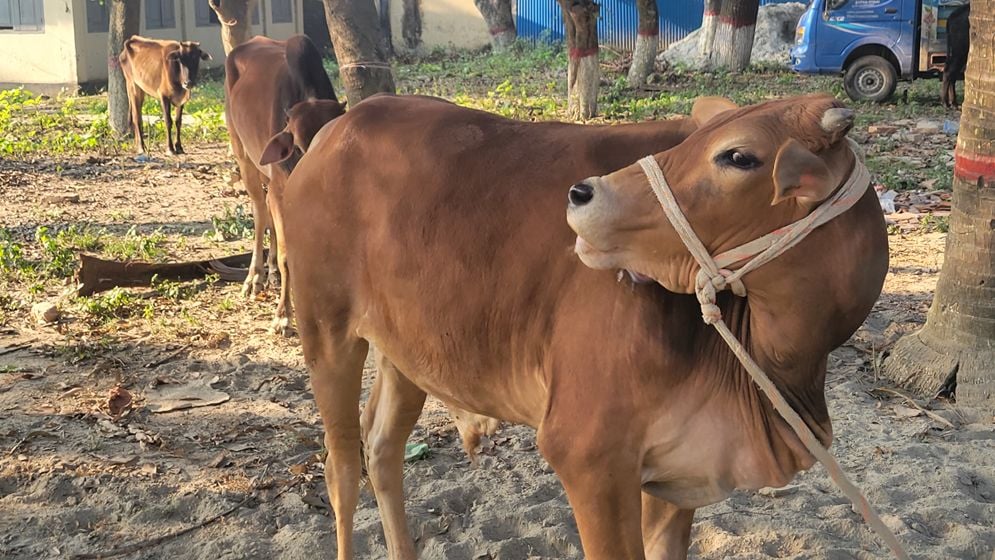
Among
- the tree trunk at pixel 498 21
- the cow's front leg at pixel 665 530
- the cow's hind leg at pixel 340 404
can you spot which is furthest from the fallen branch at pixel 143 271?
the tree trunk at pixel 498 21

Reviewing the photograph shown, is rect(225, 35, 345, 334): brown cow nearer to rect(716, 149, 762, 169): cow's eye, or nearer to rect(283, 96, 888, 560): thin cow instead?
rect(283, 96, 888, 560): thin cow

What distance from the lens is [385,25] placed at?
1045 inches

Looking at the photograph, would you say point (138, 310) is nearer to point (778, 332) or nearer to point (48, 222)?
point (48, 222)

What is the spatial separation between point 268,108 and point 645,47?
508 inches

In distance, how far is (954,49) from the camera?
1591 centimetres

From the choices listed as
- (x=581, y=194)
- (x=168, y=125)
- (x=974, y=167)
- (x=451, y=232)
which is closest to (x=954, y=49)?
(x=168, y=125)

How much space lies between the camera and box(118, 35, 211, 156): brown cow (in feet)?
44.9

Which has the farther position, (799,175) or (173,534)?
(173,534)

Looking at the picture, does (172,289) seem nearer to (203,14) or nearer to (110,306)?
(110,306)

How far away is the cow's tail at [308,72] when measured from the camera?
6.84 meters

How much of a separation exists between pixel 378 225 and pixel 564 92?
15.3 meters

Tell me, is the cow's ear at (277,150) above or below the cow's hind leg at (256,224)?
above

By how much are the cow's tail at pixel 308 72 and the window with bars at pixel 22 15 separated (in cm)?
1453

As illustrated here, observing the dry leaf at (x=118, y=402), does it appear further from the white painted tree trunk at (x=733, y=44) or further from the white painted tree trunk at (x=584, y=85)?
the white painted tree trunk at (x=733, y=44)
